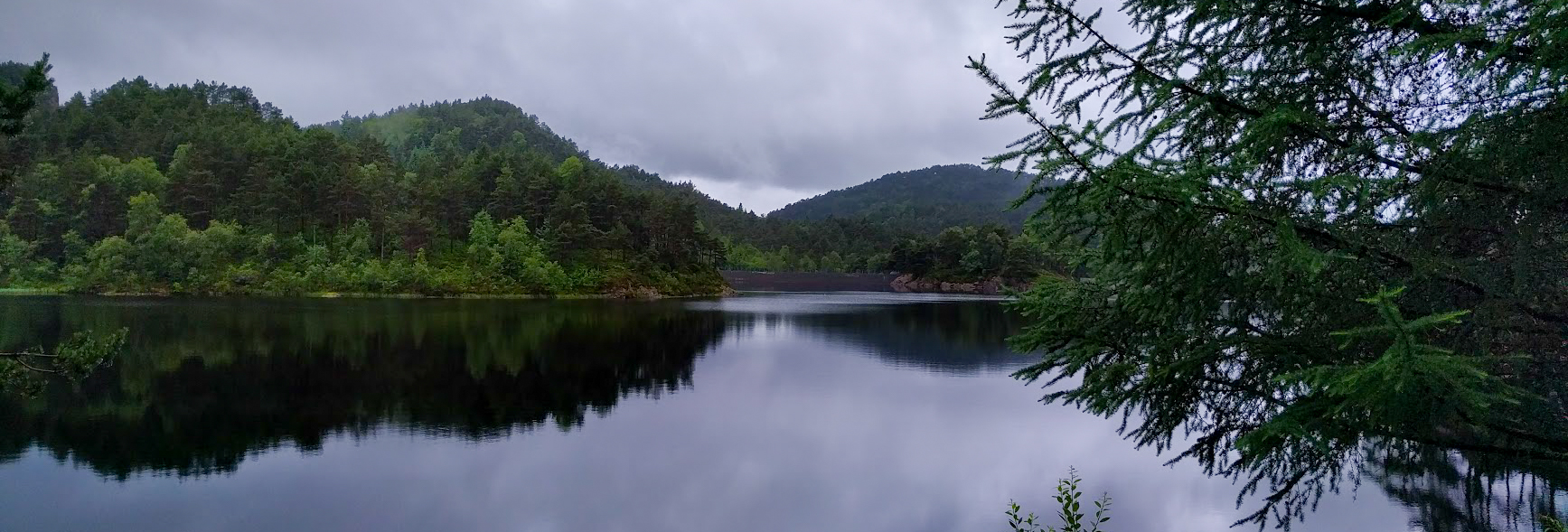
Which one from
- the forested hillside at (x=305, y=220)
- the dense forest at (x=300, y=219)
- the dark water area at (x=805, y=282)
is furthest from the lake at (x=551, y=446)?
the dark water area at (x=805, y=282)

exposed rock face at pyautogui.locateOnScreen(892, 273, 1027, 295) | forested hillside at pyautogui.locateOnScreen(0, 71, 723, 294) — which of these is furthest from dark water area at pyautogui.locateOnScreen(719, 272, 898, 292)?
forested hillside at pyautogui.locateOnScreen(0, 71, 723, 294)

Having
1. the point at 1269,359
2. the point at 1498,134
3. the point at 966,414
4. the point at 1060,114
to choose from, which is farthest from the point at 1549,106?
the point at 966,414

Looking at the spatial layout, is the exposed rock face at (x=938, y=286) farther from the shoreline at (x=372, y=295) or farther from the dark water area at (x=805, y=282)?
the shoreline at (x=372, y=295)

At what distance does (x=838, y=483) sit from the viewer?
35.4ft

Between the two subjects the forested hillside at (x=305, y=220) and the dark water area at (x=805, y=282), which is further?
the dark water area at (x=805, y=282)

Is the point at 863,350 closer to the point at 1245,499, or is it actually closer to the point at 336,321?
the point at 1245,499

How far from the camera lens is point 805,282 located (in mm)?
91500

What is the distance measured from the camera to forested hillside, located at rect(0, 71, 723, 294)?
4744 cm

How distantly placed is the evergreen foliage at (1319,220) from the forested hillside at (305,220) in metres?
52.5

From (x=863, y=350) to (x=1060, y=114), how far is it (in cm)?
2180

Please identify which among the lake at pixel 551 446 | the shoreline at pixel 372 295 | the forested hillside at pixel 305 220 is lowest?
the lake at pixel 551 446

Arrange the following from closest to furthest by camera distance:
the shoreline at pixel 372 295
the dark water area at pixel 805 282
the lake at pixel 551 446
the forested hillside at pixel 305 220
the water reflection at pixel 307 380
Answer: the lake at pixel 551 446, the water reflection at pixel 307 380, the shoreline at pixel 372 295, the forested hillside at pixel 305 220, the dark water area at pixel 805 282

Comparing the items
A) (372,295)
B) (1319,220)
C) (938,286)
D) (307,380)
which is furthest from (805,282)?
(1319,220)

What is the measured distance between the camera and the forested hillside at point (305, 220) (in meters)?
47.4
